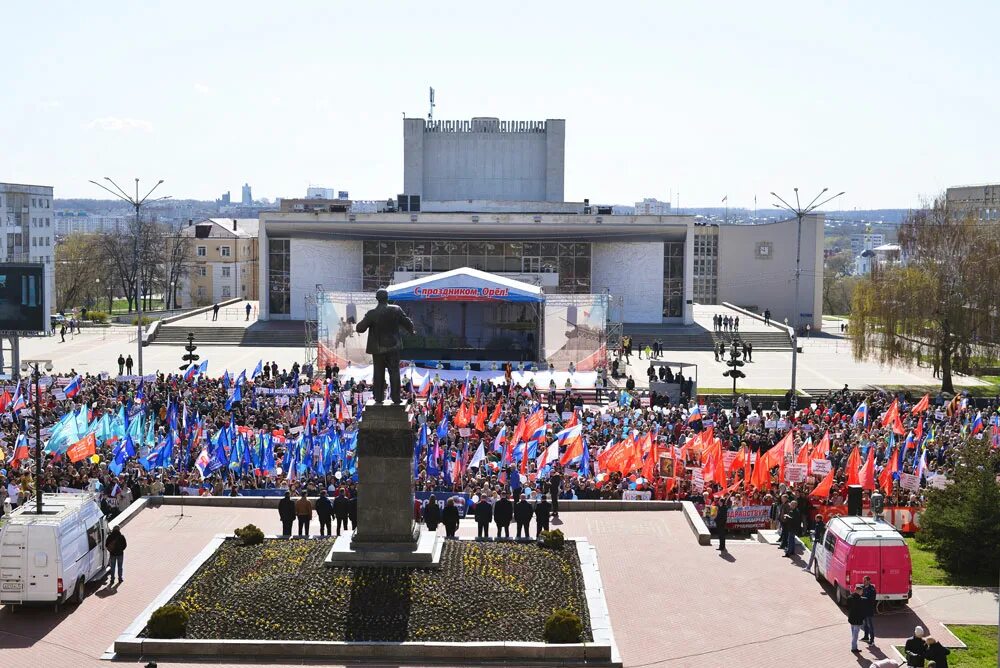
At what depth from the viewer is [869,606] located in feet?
55.7

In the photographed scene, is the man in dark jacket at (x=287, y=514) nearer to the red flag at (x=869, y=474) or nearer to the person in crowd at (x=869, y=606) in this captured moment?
the person in crowd at (x=869, y=606)

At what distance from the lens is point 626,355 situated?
55.2 metres

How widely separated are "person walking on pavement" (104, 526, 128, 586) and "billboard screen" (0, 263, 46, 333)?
29014mm

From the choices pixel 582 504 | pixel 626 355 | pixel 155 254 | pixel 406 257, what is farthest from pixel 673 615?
pixel 155 254

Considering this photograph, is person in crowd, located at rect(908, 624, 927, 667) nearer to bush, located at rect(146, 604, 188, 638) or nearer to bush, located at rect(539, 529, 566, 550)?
bush, located at rect(539, 529, 566, 550)

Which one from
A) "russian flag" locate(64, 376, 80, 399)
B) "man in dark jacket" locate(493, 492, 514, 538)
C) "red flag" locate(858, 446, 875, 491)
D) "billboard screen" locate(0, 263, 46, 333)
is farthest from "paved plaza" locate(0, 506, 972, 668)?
"billboard screen" locate(0, 263, 46, 333)

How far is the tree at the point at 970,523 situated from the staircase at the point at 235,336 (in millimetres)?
42577

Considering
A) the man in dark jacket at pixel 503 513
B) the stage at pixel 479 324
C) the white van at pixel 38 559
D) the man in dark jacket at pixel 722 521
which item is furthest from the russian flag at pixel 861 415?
the white van at pixel 38 559

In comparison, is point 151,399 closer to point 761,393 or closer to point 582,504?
point 582,504

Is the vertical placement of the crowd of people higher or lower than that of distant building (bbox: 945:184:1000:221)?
lower

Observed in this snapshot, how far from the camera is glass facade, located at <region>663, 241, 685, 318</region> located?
2744 inches

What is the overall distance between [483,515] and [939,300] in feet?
96.2

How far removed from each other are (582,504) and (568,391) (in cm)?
1673

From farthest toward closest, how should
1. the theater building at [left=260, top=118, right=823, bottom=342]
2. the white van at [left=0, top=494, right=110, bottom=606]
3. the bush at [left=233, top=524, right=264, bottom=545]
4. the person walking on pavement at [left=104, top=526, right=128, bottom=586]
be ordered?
the theater building at [left=260, top=118, right=823, bottom=342] < the bush at [left=233, top=524, right=264, bottom=545] < the person walking on pavement at [left=104, top=526, right=128, bottom=586] < the white van at [left=0, top=494, right=110, bottom=606]
